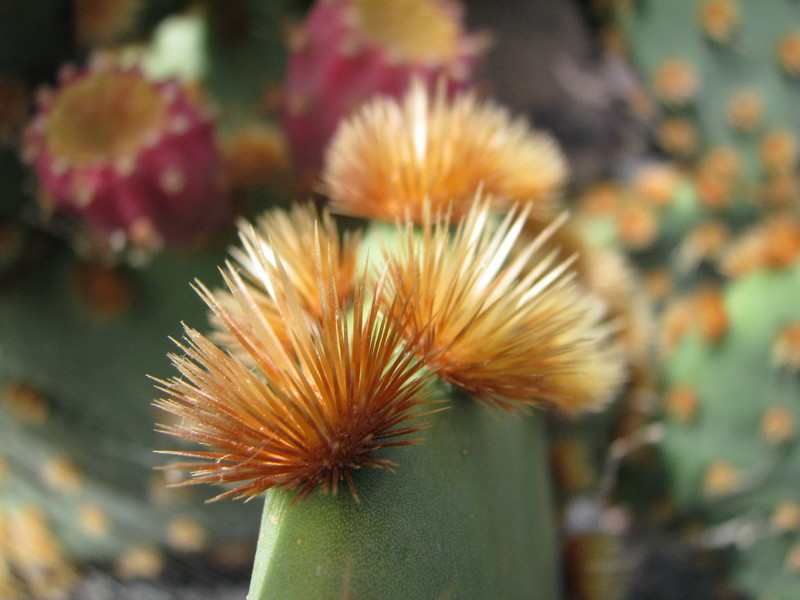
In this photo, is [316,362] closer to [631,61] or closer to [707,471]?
[707,471]

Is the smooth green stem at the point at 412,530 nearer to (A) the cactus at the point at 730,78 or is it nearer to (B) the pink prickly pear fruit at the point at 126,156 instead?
(B) the pink prickly pear fruit at the point at 126,156

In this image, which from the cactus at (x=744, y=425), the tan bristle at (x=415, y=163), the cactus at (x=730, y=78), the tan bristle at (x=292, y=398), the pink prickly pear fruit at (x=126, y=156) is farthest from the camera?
the cactus at (x=730, y=78)

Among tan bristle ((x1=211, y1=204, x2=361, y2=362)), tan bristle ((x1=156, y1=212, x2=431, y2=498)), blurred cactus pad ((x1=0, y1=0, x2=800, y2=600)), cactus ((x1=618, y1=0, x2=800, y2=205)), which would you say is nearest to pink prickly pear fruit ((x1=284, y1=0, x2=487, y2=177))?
blurred cactus pad ((x1=0, y1=0, x2=800, y2=600))

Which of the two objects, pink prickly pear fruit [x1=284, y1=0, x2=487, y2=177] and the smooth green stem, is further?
pink prickly pear fruit [x1=284, y1=0, x2=487, y2=177]

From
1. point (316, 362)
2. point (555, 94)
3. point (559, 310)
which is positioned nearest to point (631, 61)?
point (555, 94)

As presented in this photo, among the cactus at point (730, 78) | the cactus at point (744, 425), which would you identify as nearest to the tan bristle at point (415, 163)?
the cactus at point (744, 425)

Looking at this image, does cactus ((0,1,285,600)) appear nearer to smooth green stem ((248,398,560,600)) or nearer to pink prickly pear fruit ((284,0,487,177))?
pink prickly pear fruit ((284,0,487,177))

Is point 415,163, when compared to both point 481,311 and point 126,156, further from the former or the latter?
point 126,156
